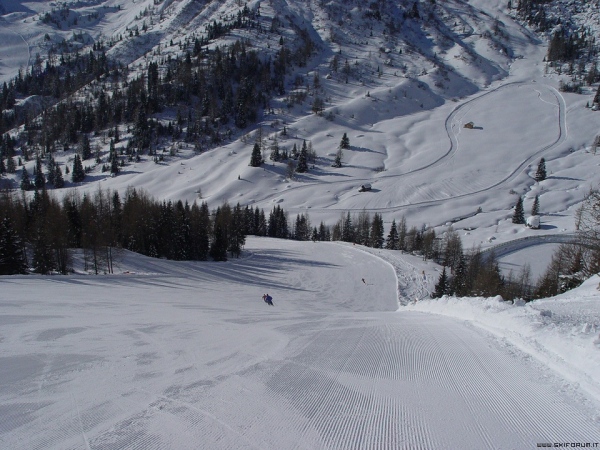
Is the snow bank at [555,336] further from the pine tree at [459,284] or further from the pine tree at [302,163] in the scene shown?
the pine tree at [302,163]

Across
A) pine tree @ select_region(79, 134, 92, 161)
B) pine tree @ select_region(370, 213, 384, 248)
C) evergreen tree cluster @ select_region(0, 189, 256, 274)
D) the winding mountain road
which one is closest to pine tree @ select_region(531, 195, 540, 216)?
the winding mountain road

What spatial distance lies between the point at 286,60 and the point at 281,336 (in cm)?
19289

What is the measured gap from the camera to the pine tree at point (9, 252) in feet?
90.4

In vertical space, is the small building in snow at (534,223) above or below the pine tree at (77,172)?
below

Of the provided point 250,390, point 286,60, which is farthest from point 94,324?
point 286,60

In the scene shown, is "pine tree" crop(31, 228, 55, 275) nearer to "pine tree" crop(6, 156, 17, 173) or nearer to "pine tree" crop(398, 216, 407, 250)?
"pine tree" crop(398, 216, 407, 250)

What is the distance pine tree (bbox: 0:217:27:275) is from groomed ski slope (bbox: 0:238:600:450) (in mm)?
24860

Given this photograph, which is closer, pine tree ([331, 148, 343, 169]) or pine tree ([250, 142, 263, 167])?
pine tree ([250, 142, 263, 167])

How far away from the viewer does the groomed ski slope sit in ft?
11.3

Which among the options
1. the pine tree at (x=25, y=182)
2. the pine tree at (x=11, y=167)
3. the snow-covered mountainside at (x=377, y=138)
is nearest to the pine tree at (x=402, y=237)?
the snow-covered mountainside at (x=377, y=138)

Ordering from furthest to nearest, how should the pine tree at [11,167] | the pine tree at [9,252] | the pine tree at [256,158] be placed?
the pine tree at [11,167] < the pine tree at [256,158] < the pine tree at [9,252]

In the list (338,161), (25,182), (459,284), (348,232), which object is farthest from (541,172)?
(25,182)

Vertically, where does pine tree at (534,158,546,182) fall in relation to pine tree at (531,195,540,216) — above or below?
above

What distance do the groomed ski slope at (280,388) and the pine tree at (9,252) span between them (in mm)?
24860
